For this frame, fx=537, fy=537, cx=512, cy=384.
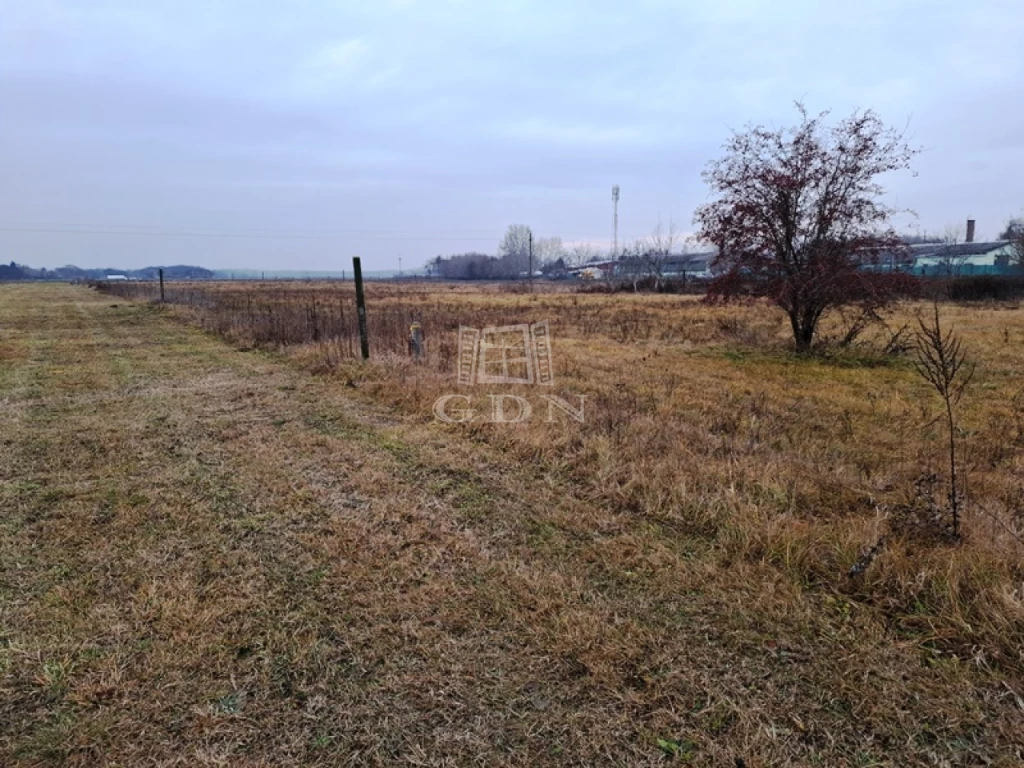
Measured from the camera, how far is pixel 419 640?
7.58 ft

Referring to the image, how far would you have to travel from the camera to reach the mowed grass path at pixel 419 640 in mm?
1810

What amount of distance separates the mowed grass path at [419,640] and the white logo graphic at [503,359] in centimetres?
348

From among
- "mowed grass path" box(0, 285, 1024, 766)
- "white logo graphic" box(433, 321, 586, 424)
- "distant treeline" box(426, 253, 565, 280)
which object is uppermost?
"distant treeline" box(426, 253, 565, 280)

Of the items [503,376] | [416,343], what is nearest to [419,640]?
[503,376]

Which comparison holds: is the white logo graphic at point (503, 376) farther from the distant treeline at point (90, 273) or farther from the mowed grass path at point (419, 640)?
the distant treeline at point (90, 273)

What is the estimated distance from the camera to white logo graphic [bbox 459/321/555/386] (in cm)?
761

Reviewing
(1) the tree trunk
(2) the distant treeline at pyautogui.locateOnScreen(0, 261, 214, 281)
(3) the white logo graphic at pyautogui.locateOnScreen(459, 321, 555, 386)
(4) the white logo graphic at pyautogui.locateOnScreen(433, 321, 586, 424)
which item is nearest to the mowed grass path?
(4) the white logo graphic at pyautogui.locateOnScreen(433, 321, 586, 424)

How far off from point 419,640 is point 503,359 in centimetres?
566

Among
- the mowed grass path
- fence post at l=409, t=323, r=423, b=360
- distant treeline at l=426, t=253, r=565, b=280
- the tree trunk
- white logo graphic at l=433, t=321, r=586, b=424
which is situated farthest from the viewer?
distant treeline at l=426, t=253, r=565, b=280

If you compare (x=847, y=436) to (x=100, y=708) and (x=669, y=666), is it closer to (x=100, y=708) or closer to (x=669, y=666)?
(x=669, y=666)

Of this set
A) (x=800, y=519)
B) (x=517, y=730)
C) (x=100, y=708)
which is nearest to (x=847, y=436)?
(x=800, y=519)

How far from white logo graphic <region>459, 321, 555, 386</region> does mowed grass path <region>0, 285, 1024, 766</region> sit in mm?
3476

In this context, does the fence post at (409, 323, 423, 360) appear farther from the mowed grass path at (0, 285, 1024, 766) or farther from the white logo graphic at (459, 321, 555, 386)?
the mowed grass path at (0, 285, 1024, 766)

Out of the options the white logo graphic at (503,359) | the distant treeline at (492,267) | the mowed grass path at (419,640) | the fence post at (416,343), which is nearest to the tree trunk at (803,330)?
the white logo graphic at (503,359)
